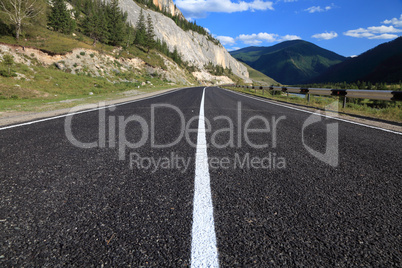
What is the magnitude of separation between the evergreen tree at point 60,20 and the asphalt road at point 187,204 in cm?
5381

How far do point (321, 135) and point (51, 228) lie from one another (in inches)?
193

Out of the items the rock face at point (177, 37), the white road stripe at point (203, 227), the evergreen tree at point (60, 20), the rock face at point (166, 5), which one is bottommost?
the white road stripe at point (203, 227)

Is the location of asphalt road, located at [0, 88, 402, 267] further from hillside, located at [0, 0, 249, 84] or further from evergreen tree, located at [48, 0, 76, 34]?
evergreen tree, located at [48, 0, 76, 34]

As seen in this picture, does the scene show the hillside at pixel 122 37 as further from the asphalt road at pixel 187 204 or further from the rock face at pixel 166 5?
the asphalt road at pixel 187 204

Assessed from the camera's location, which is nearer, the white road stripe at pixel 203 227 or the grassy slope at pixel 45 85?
the white road stripe at pixel 203 227

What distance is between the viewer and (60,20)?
144 ft

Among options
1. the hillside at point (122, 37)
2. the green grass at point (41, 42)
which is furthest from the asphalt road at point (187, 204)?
the green grass at point (41, 42)

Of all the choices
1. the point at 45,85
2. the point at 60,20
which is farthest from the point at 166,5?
the point at 45,85

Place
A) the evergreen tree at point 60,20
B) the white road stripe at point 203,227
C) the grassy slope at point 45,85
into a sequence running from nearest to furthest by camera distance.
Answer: the white road stripe at point 203,227 → the grassy slope at point 45,85 → the evergreen tree at point 60,20

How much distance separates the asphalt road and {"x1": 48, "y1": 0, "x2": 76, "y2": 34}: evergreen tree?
5381 centimetres

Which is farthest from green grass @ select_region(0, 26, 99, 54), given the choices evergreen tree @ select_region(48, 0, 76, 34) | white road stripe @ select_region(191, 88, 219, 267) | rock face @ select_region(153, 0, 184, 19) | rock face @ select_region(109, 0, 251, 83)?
rock face @ select_region(153, 0, 184, 19)

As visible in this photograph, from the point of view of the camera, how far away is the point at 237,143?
375 cm

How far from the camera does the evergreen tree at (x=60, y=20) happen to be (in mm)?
42469

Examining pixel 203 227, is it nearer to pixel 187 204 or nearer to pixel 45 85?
pixel 187 204
